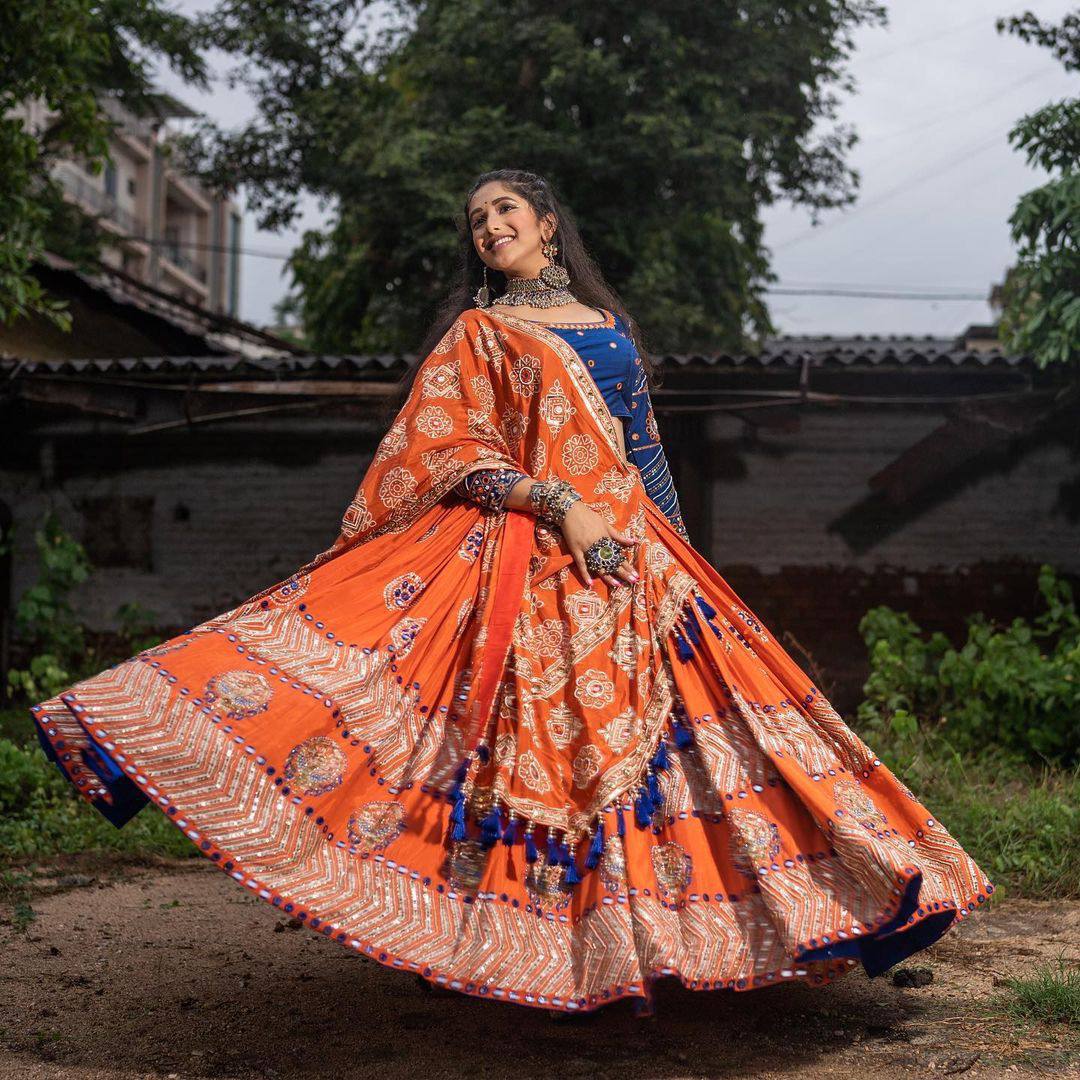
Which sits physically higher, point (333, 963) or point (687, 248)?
point (687, 248)

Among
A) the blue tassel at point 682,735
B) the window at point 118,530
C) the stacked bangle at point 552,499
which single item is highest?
the stacked bangle at point 552,499

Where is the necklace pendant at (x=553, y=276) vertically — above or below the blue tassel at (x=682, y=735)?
above

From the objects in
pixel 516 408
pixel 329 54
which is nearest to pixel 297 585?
pixel 516 408

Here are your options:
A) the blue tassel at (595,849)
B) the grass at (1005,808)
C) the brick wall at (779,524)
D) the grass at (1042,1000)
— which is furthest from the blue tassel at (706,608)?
the brick wall at (779,524)

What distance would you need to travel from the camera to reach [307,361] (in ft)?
26.3

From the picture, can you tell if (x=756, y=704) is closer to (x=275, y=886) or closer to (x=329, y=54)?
(x=275, y=886)

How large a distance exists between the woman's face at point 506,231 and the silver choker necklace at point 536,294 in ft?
0.08

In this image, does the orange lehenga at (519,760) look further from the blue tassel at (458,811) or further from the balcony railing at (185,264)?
the balcony railing at (185,264)

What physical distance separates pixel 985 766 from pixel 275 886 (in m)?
4.23

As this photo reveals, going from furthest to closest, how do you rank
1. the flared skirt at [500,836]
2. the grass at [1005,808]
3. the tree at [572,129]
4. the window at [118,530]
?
1. the tree at [572,129]
2. the window at [118,530]
3. the grass at [1005,808]
4. the flared skirt at [500,836]

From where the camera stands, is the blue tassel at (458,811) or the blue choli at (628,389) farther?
the blue choli at (628,389)

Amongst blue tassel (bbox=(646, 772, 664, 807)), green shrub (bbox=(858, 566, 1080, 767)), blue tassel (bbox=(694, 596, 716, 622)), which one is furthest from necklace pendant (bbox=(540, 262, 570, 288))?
green shrub (bbox=(858, 566, 1080, 767))

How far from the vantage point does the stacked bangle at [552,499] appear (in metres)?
2.85

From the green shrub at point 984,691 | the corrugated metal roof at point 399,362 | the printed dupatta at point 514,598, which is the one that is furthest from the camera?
the corrugated metal roof at point 399,362
